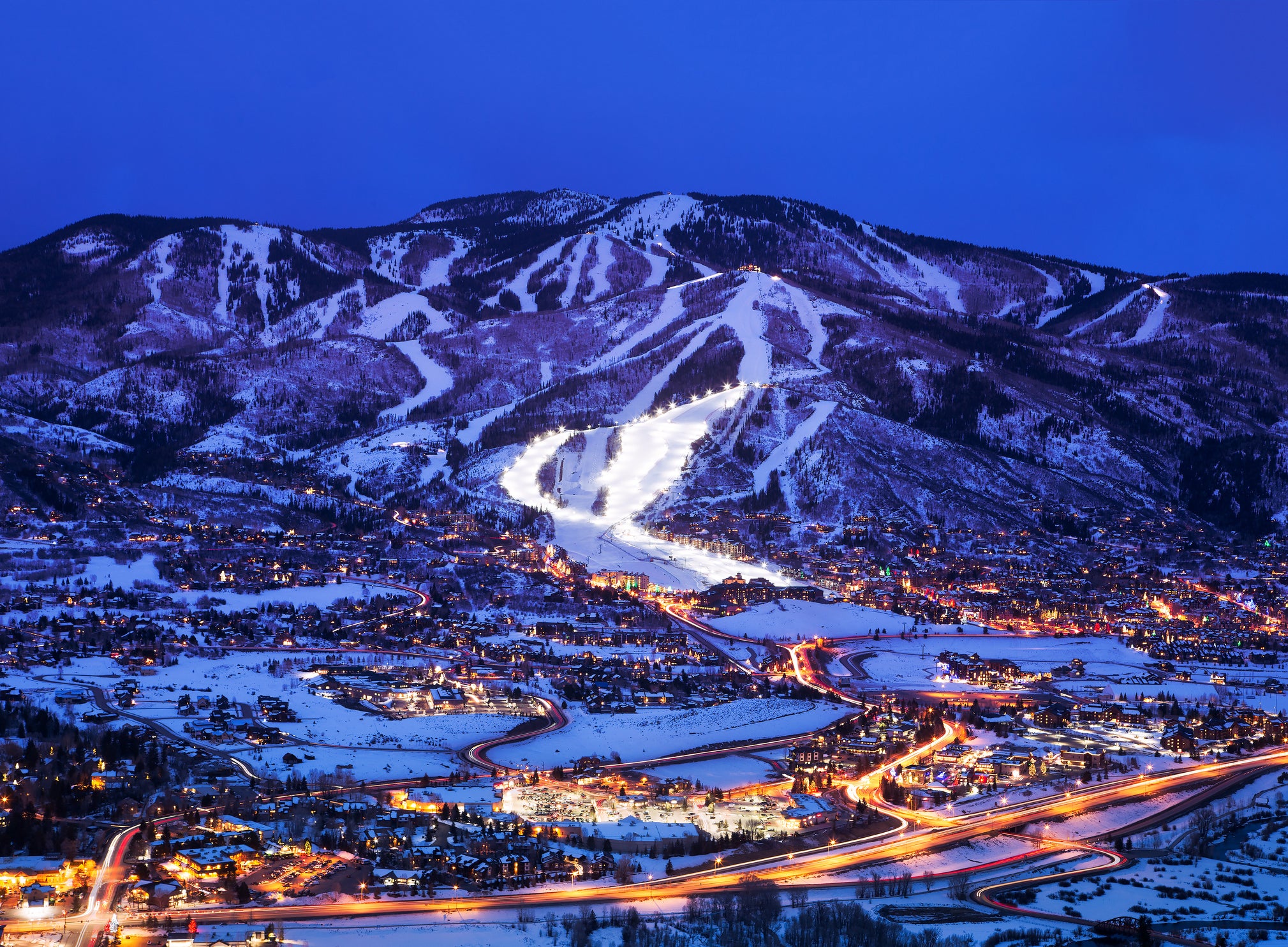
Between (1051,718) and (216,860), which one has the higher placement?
(1051,718)

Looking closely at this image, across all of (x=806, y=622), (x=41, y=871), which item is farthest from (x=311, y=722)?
(x=806, y=622)

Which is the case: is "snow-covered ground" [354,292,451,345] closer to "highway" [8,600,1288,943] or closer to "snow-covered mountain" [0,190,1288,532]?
"snow-covered mountain" [0,190,1288,532]

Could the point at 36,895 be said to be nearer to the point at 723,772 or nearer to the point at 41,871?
the point at 41,871

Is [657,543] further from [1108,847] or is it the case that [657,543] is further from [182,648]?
[1108,847]

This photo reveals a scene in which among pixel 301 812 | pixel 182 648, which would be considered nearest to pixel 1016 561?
pixel 182 648

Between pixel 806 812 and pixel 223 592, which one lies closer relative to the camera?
pixel 806 812
